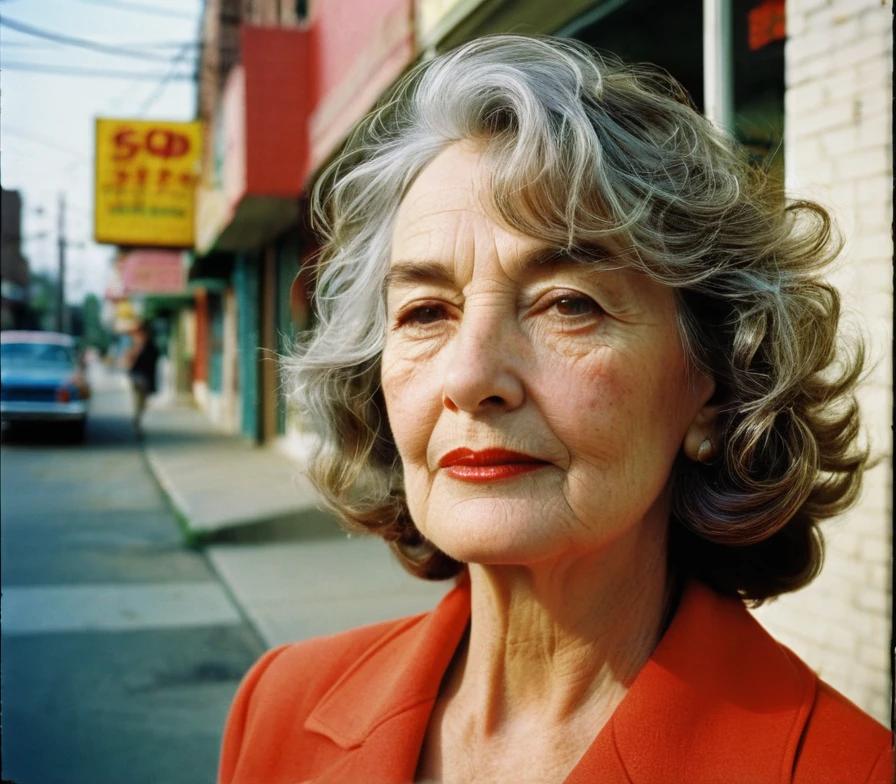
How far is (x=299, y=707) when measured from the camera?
1.75m

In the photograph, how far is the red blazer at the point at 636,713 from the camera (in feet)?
4.40

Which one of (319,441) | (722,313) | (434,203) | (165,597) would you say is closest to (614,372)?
(722,313)

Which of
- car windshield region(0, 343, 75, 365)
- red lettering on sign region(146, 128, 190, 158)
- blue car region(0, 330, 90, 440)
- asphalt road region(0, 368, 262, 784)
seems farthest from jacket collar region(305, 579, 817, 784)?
car windshield region(0, 343, 75, 365)

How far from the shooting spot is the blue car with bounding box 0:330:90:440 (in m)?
12.5

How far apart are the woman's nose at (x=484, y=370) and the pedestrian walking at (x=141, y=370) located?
16480 mm

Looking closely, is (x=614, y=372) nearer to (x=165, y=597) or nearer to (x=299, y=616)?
(x=299, y=616)

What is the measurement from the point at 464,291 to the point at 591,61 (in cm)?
42

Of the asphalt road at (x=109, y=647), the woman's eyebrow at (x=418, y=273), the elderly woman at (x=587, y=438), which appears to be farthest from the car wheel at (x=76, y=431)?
the woman's eyebrow at (x=418, y=273)

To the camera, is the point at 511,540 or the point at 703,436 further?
the point at 703,436

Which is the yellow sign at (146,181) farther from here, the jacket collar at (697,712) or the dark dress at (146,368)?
the jacket collar at (697,712)

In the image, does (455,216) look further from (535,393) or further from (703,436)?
(703,436)

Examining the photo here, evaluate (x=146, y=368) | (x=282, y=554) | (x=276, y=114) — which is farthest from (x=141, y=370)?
(x=282, y=554)

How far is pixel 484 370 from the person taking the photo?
137cm

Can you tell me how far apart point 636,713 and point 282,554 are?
6.46 metres
